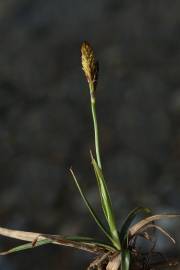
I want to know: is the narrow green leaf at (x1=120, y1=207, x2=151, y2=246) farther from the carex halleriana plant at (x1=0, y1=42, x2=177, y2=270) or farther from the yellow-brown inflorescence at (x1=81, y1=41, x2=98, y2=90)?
the yellow-brown inflorescence at (x1=81, y1=41, x2=98, y2=90)

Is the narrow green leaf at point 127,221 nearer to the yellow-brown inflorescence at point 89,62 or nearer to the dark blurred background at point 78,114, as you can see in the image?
the yellow-brown inflorescence at point 89,62

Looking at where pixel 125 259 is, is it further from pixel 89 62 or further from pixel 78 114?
pixel 78 114

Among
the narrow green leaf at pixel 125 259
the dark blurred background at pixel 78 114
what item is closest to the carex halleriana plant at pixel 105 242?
the narrow green leaf at pixel 125 259

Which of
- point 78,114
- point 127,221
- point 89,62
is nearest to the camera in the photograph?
point 89,62

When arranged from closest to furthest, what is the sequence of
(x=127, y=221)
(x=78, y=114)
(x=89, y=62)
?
(x=89, y=62) < (x=127, y=221) < (x=78, y=114)

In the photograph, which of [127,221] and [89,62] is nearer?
[89,62]

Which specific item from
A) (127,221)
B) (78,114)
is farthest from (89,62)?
(78,114)

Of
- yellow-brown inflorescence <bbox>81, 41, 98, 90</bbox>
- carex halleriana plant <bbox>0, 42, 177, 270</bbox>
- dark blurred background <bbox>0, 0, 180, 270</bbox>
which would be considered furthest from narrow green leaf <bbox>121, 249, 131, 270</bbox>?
dark blurred background <bbox>0, 0, 180, 270</bbox>
